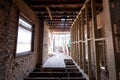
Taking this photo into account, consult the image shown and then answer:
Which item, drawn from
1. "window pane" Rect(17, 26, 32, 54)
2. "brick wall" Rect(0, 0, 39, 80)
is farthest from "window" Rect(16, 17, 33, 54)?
"brick wall" Rect(0, 0, 39, 80)

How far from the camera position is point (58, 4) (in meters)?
3.82

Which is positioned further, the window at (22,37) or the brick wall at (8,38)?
the window at (22,37)

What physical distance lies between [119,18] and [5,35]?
2181 millimetres

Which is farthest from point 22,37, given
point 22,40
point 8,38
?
point 8,38

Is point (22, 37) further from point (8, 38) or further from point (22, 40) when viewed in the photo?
point (8, 38)

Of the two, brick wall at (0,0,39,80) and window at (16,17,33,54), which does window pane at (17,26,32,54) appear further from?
brick wall at (0,0,39,80)

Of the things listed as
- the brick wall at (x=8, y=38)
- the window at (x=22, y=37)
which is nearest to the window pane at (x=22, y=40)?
the window at (x=22, y=37)

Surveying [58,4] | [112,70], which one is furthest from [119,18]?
[58,4]

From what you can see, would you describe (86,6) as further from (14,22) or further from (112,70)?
(112,70)

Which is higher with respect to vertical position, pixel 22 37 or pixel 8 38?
pixel 22 37

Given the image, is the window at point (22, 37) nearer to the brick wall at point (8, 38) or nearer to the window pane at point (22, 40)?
the window pane at point (22, 40)

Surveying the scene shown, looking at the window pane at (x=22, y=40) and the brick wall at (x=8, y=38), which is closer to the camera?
the brick wall at (x=8, y=38)

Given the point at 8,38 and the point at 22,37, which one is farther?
the point at 22,37

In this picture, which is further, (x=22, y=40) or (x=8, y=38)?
(x=22, y=40)
